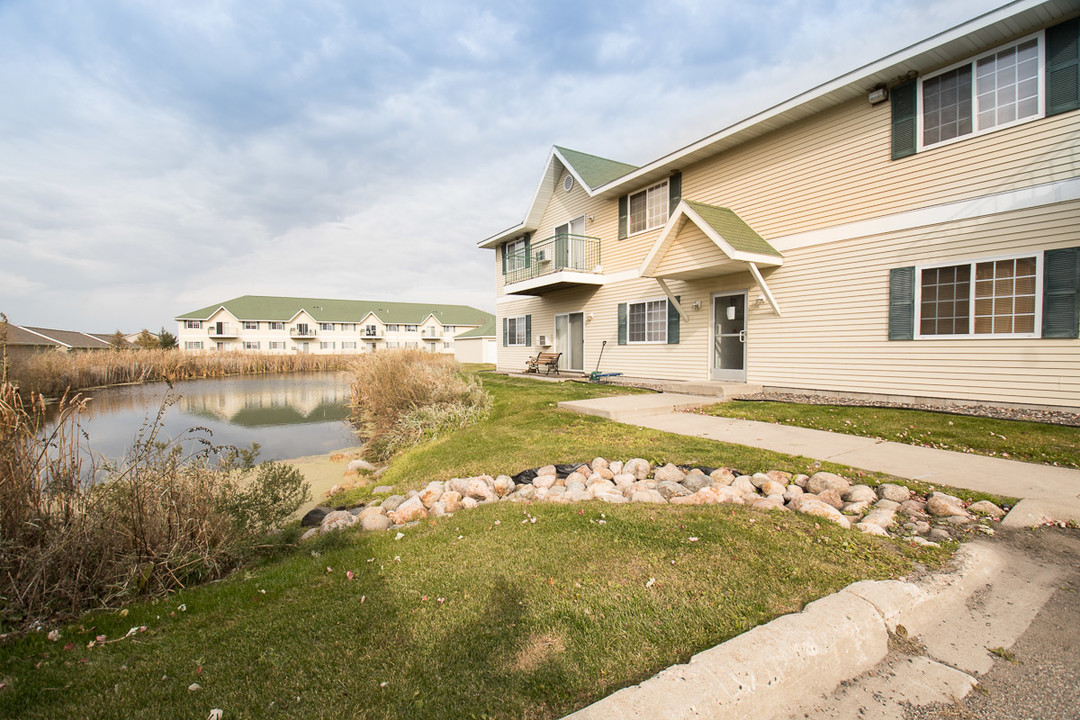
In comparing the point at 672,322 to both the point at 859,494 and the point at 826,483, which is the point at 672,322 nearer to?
the point at 826,483

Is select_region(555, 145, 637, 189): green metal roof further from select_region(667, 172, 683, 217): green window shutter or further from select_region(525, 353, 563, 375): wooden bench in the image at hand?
select_region(525, 353, 563, 375): wooden bench

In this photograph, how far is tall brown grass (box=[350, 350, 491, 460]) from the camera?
10.4 meters

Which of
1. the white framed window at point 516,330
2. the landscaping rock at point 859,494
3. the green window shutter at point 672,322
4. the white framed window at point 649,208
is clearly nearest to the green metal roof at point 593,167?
the white framed window at point 649,208

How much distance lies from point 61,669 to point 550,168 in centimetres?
1824

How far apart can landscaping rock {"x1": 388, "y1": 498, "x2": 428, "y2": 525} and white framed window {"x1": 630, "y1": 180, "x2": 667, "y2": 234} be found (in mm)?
11299

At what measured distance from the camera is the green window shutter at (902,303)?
8750mm

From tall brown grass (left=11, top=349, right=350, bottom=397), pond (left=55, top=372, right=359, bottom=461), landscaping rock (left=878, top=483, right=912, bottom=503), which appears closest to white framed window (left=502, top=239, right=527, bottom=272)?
tall brown grass (left=11, top=349, right=350, bottom=397)

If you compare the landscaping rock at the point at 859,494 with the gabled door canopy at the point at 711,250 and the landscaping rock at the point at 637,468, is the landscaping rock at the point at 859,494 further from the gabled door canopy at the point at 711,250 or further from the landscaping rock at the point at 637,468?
the gabled door canopy at the point at 711,250

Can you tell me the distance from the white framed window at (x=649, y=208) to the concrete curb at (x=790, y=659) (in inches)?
487

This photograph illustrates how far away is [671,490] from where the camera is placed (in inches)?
195

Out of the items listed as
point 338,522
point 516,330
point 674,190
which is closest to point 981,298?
A: point 674,190

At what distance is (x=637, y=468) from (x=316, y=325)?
205ft

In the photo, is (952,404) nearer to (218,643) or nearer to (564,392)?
(564,392)

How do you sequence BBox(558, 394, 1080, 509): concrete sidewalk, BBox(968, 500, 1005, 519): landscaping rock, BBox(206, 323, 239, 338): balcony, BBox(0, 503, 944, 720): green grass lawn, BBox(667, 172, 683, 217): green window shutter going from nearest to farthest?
BBox(0, 503, 944, 720): green grass lawn
BBox(968, 500, 1005, 519): landscaping rock
BBox(558, 394, 1080, 509): concrete sidewalk
BBox(667, 172, 683, 217): green window shutter
BBox(206, 323, 239, 338): balcony
